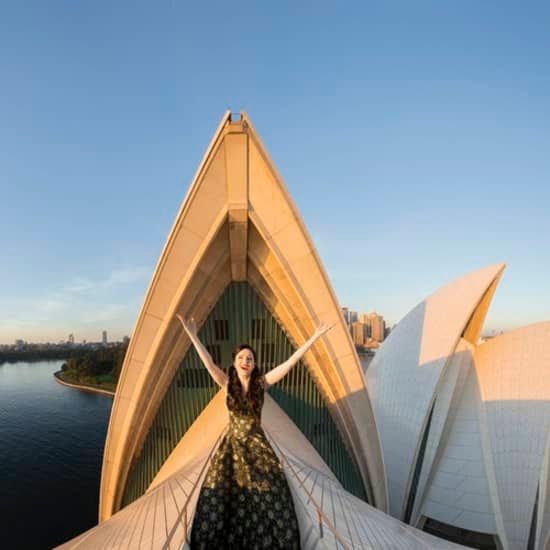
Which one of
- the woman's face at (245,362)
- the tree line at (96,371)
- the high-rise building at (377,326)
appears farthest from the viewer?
the high-rise building at (377,326)

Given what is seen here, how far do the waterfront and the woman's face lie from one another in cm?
1990

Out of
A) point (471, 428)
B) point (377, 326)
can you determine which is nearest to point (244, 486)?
point (471, 428)

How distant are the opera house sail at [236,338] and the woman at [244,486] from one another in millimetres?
2557

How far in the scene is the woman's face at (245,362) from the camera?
3998 mm

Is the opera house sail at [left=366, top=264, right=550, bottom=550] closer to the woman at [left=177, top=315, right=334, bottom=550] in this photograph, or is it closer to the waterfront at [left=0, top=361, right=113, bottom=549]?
the woman at [left=177, top=315, right=334, bottom=550]

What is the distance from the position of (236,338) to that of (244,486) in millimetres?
5960

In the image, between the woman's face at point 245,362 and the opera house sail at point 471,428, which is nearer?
the woman's face at point 245,362

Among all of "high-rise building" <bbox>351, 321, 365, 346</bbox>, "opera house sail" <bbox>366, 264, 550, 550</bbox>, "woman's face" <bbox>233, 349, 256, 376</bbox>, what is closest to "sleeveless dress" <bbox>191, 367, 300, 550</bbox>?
"woman's face" <bbox>233, 349, 256, 376</bbox>

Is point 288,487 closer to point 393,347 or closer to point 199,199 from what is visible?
point 199,199

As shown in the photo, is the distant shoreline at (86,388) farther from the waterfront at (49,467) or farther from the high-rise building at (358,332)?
the high-rise building at (358,332)

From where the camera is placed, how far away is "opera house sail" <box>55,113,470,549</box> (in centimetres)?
778

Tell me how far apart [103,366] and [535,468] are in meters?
75.4

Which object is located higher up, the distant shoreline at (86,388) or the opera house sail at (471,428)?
the opera house sail at (471,428)

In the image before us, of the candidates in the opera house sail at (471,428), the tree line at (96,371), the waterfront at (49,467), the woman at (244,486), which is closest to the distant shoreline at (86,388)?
the tree line at (96,371)
